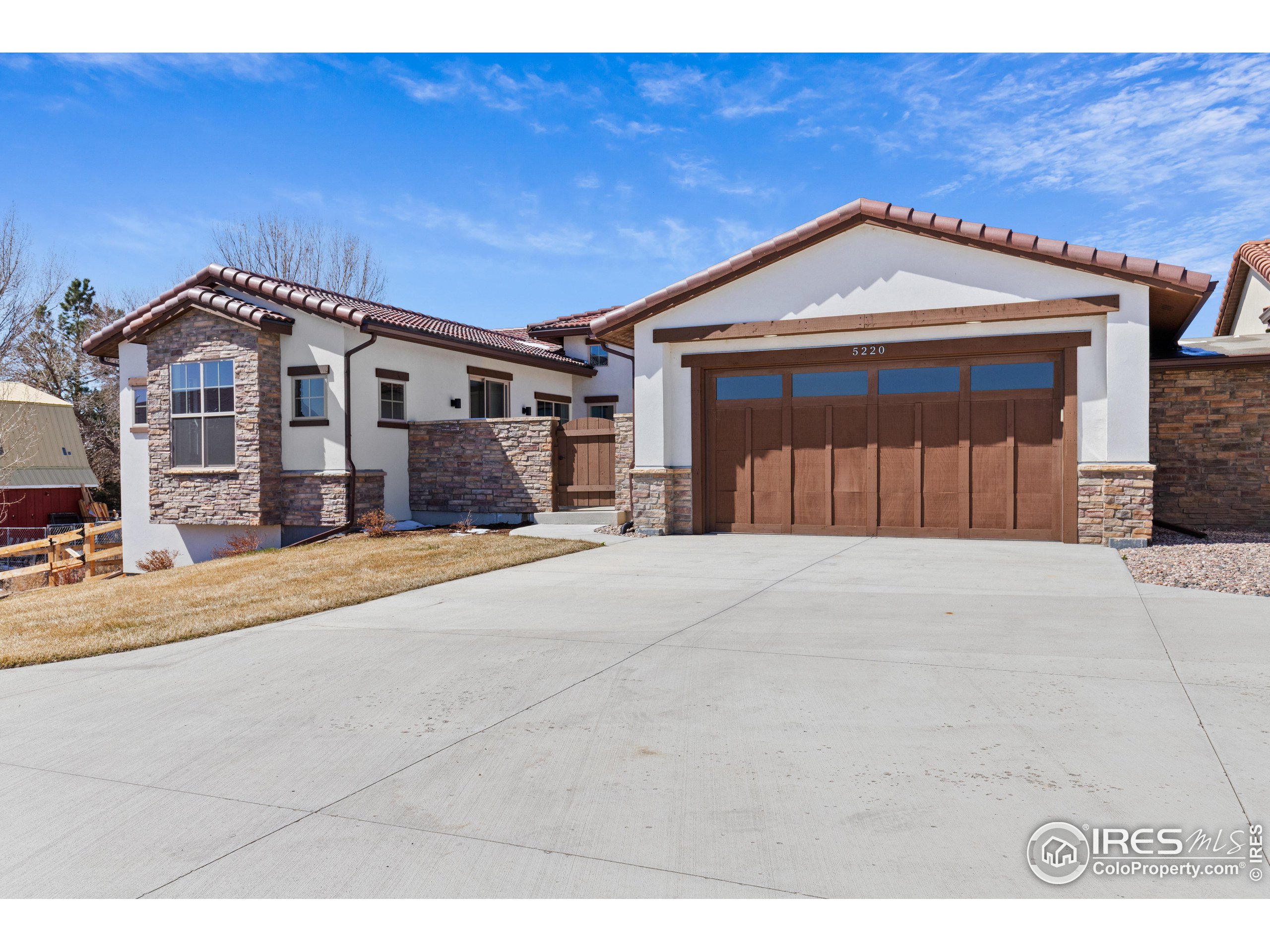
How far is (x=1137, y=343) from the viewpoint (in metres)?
12.1

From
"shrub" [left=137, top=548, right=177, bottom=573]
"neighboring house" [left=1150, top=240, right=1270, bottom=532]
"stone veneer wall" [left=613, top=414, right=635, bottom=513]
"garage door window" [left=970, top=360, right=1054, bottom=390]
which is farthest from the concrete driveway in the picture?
"shrub" [left=137, top=548, right=177, bottom=573]

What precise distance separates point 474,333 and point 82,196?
32.1 ft

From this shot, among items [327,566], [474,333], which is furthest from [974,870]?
[474,333]

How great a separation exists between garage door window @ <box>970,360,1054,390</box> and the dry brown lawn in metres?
6.81

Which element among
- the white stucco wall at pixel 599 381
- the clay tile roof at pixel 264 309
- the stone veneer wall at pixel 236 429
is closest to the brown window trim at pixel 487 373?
the clay tile roof at pixel 264 309

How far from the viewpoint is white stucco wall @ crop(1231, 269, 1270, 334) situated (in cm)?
1894

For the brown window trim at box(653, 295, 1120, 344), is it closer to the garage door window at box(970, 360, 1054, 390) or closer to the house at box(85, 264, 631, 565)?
the garage door window at box(970, 360, 1054, 390)

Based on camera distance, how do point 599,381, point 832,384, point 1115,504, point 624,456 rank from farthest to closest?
point 599,381
point 624,456
point 832,384
point 1115,504

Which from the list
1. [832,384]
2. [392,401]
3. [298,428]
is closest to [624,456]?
[832,384]

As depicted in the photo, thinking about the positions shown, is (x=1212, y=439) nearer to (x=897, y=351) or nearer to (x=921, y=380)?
(x=921, y=380)

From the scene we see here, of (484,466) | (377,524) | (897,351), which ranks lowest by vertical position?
(377,524)

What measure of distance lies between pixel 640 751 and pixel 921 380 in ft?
35.5

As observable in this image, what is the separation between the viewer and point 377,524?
16266 mm

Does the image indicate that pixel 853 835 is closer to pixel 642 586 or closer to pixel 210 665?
pixel 210 665
